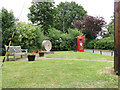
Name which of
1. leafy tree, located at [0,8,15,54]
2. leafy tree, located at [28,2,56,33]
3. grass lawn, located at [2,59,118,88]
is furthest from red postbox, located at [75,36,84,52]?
grass lawn, located at [2,59,118,88]

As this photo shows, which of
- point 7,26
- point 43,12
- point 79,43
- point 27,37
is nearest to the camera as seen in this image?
point 7,26

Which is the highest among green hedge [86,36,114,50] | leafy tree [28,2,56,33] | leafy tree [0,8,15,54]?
leafy tree [28,2,56,33]

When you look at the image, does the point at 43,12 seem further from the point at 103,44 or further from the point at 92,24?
the point at 103,44

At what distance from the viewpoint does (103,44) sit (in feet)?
66.0

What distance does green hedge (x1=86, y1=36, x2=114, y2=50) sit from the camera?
61.5 feet

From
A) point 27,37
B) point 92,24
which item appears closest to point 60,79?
point 27,37

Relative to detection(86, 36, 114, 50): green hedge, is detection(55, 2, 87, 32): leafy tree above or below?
above

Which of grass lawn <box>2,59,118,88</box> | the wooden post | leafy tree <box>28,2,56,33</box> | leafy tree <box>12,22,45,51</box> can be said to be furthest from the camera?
leafy tree <box>28,2,56,33</box>

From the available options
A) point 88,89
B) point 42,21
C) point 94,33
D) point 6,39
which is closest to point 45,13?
point 42,21

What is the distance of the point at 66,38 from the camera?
66.1 feet

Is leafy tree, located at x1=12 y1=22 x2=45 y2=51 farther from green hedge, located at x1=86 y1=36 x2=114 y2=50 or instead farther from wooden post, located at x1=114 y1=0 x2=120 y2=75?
wooden post, located at x1=114 y1=0 x2=120 y2=75

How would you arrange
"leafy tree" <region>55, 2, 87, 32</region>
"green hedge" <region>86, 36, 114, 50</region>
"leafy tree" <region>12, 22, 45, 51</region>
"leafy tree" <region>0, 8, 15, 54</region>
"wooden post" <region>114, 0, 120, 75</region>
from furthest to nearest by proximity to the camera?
"green hedge" <region>86, 36, 114, 50</region> < "leafy tree" <region>12, 22, 45, 51</region> < "leafy tree" <region>0, 8, 15, 54</region> < "leafy tree" <region>55, 2, 87, 32</region> < "wooden post" <region>114, 0, 120, 75</region>

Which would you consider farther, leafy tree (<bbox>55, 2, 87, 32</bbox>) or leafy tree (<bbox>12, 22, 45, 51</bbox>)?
leafy tree (<bbox>12, 22, 45, 51</bbox>)

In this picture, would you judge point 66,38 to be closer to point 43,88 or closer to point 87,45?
point 87,45
